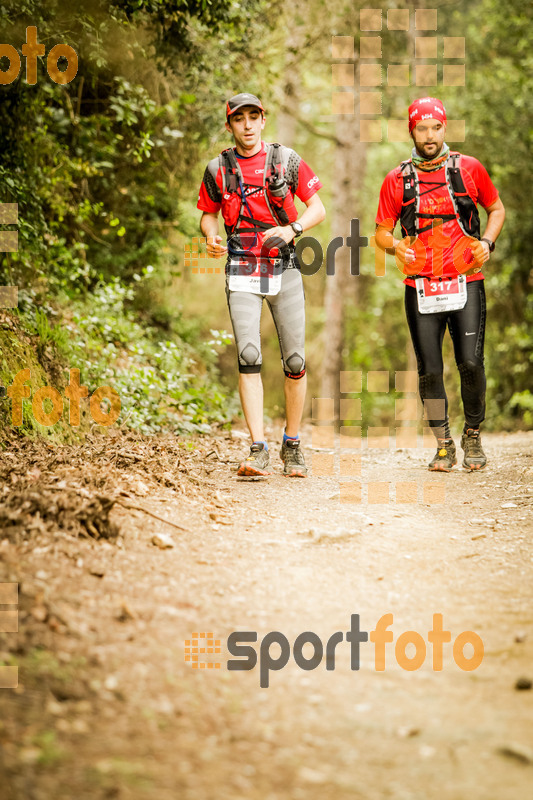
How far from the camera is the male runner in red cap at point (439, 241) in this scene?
5.62 metres

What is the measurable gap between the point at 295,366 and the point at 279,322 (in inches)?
13.3

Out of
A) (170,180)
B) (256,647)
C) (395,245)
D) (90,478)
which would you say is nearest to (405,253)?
(395,245)

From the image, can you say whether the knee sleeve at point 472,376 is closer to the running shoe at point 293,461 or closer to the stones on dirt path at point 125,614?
the running shoe at point 293,461

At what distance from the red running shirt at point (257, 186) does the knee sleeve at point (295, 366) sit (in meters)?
0.79

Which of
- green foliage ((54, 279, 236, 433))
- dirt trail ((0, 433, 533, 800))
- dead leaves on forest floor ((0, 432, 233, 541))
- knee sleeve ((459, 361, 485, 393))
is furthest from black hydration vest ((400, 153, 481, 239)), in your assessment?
dead leaves on forest floor ((0, 432, 233, 541))

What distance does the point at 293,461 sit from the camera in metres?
5.64

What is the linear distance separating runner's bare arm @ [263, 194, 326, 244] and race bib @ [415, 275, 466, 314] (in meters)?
1.01

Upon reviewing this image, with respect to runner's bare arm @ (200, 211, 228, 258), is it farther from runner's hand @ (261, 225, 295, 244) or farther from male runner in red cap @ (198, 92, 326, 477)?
runner's hand @ (261, 225, 295, 244)

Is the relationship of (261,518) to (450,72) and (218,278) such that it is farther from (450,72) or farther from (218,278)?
(450,72)

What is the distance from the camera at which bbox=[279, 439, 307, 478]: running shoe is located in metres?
5.61

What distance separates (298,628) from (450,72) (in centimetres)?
1635

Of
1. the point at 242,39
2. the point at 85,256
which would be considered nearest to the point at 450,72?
the point at 242,39

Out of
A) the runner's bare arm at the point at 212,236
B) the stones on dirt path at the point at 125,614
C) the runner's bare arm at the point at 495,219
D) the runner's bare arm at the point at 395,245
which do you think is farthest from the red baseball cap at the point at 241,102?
the stones on dirt path at the point at 125,614

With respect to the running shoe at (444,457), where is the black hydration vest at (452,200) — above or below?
above
